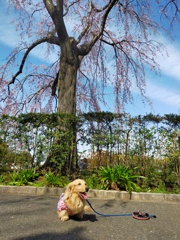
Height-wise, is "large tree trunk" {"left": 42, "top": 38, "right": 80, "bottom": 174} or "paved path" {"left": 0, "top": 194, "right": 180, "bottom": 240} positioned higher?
"large tree trunk" {"left": 42, "top": 38, "right": 80, "bottom": 174}

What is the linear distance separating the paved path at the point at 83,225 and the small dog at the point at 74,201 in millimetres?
114

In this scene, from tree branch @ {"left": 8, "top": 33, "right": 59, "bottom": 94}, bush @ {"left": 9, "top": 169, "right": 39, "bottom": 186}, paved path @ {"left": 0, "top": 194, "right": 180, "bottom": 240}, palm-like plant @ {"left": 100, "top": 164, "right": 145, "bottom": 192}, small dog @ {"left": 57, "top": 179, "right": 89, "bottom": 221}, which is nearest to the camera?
paved path @ {"left": 0, "top": 194, "right": 180, "bottom": 240}

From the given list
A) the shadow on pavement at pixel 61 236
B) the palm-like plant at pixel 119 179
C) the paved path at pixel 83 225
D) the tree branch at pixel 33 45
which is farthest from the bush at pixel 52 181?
the tree branch at pixel 33 45

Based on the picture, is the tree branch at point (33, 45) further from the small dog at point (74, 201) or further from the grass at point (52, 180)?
the small dog at point (74, 201)

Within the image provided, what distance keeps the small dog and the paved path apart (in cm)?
11

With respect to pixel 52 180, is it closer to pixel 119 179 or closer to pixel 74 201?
pixel 119 179

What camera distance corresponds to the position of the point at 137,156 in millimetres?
6586

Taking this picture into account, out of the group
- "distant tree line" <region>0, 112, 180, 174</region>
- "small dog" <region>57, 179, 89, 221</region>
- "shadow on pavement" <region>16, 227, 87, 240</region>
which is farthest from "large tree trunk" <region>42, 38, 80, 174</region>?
"shadow on pavement" <region>16, 227, 87, 240</region>

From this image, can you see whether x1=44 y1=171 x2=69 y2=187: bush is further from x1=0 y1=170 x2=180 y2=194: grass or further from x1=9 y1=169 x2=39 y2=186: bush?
x1=9 y1=169 x2=39 y2=186: bush

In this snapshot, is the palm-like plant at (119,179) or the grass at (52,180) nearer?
the palm-like plant at (119,179)

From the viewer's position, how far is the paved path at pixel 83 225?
300cm

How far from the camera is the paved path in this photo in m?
3.00

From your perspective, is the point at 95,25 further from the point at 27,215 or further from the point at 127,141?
the point at 27,215

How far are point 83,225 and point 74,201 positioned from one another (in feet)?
1.13
